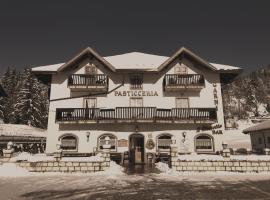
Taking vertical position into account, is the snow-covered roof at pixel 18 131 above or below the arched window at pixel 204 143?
above

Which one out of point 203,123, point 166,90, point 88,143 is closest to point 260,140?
point 203,123

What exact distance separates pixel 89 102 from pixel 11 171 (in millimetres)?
9834

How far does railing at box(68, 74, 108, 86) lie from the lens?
2219 centimetres

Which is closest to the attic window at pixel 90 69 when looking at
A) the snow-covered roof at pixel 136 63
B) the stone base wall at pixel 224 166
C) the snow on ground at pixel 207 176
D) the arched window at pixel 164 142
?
the snow-covered roof at pixel 136 63

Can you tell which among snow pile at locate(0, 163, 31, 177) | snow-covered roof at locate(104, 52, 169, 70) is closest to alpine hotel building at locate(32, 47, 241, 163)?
snow-covered roof at locate(104, 52, 169, 70)

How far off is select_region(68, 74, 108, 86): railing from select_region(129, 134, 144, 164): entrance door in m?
5.76

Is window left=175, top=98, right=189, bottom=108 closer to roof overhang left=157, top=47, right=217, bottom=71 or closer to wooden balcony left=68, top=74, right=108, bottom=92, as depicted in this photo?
roof overhang left=157, top=47, right=217, bottom=71

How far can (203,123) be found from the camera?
21.6 meters

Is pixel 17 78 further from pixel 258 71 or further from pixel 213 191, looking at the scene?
pixel 258 71

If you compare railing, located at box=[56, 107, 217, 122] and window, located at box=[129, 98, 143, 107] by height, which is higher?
window, located at box=[129, 98, 143, 107]

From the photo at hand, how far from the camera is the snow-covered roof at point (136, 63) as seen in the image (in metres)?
23.1

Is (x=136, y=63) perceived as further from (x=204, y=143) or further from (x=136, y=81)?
(x=204, y=143)

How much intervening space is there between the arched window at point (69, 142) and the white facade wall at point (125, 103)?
0.37m

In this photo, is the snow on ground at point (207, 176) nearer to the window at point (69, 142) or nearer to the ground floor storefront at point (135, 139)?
the ground floor storefront at point (135, 139)
